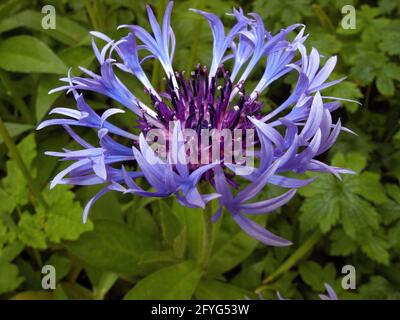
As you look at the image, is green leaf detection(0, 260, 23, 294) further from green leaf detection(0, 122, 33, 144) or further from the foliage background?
green leaf detection(0, 122, 33, 144)

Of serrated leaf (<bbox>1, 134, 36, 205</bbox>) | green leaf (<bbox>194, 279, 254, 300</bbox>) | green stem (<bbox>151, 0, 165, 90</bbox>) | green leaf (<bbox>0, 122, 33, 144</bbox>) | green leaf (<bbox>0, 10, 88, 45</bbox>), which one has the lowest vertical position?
green leaf (<bbox>194, 279, 254, 300</bbox>)

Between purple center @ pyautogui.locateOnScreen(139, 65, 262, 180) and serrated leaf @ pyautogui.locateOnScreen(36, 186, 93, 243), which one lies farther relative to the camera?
serrated leaf @ pyautogui.locateOnScreen(36, 186, 93, 243)

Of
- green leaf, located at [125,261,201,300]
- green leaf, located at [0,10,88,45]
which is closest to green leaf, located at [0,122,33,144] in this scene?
green leaf, located at [0,10,88,45]

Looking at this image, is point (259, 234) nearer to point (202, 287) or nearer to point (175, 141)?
point (175, 141)

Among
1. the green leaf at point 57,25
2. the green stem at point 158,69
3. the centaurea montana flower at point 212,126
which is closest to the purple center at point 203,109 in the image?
the centaurea montana flower at point 212,126

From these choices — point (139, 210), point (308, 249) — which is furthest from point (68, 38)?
point (308, 249)

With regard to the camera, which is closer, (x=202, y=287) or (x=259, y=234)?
(x=259, y=234)

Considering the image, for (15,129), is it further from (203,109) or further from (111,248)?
(203,109)
